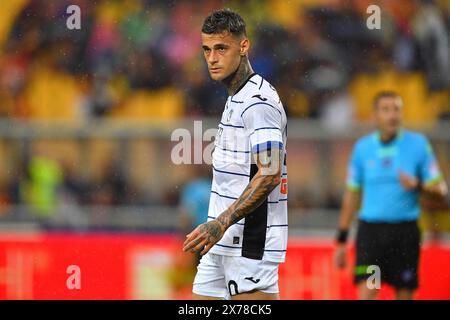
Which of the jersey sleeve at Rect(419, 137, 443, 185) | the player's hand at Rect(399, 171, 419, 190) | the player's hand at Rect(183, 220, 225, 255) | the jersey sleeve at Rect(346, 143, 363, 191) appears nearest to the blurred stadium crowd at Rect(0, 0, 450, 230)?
the jersey sleeve at Rect(346, 143, 363, 191)

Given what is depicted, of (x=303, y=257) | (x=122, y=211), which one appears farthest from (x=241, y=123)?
(x=122, y=211)

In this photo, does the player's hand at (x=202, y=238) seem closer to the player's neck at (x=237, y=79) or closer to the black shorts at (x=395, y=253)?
the player's neck at (x=237, y=79)

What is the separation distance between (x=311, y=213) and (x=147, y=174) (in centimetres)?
201

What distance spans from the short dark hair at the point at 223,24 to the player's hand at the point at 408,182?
290 cm

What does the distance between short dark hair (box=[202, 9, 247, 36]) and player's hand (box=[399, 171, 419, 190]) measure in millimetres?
2896

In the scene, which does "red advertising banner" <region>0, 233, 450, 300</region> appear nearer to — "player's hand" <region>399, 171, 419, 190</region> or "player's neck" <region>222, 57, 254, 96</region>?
"player's hand" <region>399, 171, 419, 190</region>

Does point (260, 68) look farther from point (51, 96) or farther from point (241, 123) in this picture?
point (241, 123)

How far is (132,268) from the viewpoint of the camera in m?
10.3

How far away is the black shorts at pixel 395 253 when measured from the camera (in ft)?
25.6

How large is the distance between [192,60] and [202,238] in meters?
8.28

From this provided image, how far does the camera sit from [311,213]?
11445mm

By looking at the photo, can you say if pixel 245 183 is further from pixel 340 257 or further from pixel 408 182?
pixel 340 257

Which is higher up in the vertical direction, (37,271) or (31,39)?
(31,39)

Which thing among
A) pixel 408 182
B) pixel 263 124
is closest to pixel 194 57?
pixel 408 182
